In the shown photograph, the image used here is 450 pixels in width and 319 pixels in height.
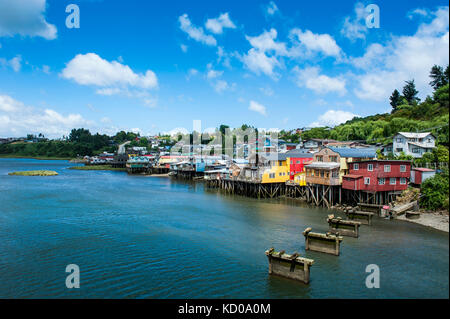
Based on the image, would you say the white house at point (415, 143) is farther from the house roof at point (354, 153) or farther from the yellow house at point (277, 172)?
the yellow house at point (277, 172)

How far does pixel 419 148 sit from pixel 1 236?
5187 cm

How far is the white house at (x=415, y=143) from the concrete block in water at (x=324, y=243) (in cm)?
3386

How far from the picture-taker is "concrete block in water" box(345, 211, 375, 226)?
86.2 ft

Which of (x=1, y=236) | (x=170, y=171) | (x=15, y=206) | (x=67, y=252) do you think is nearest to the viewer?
(x=67, y=252)

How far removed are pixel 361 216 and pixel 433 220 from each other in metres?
5.75

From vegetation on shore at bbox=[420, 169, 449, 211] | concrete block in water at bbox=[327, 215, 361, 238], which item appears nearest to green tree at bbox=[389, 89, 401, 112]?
vegetation on shore at bbox=[420, 169, 449, 211]
